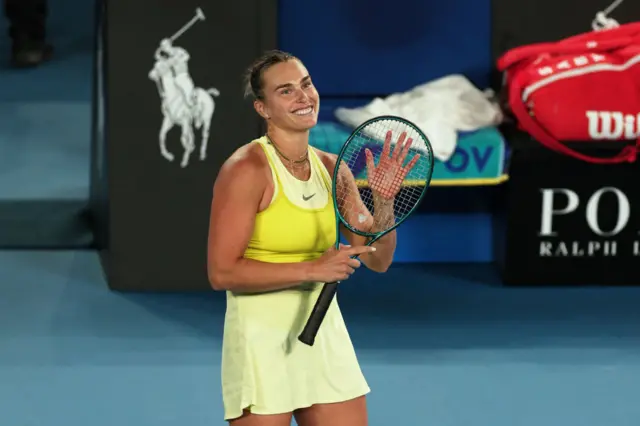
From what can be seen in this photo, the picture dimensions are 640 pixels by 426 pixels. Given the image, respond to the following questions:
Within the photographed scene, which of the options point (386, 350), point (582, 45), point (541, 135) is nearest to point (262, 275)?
point (386, 350)

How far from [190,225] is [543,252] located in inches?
72.3

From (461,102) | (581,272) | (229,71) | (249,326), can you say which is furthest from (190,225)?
(249,326)

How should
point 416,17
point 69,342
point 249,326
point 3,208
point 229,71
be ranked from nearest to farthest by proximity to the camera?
point 249,326 → point 69,342 → point 229,71 → point 416,17 → point 3,208

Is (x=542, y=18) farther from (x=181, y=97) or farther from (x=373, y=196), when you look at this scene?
(x=373, y=196)

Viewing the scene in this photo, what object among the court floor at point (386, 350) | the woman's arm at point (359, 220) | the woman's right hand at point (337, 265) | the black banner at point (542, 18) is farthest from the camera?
the black banner at point (542, 18)

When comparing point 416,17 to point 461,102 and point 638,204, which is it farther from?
point 638,204

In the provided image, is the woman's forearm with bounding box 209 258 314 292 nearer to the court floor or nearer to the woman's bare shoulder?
the woman's bare shoulder

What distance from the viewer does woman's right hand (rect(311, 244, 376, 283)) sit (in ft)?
10.2

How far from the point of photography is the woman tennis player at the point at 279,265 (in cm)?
316

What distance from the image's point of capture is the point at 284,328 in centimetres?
326

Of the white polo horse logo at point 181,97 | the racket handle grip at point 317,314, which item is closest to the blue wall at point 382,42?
the white polo horse logo at point 181,97

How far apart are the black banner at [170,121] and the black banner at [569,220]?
1422 millimetres

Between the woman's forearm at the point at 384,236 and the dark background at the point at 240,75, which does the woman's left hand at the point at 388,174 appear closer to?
the woman's forearm at the point at 384,236

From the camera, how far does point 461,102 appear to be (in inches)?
248
